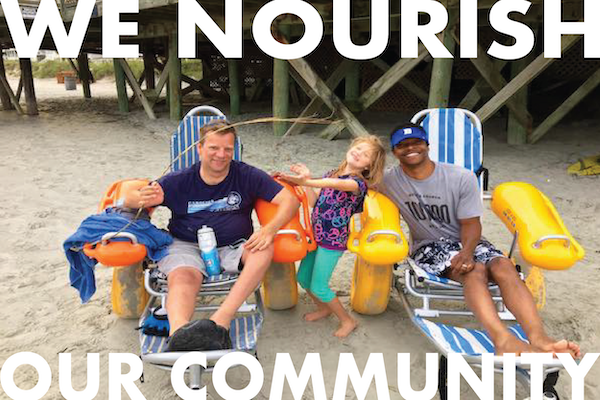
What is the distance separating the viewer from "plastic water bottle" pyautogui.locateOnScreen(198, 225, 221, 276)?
7.64 feet

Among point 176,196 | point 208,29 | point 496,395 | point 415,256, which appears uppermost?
point 208,29

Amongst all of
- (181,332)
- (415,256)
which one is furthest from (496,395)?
(181,332)

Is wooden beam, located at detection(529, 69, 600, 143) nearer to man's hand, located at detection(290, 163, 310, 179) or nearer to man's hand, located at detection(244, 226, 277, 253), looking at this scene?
Answer: man's hand, located at detection(290, 163, 310, 179)

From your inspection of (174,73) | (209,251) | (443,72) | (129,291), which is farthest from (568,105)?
(174,73)

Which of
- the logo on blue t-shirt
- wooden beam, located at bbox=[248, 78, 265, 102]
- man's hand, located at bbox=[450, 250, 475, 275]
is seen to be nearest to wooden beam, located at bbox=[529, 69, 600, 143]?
man's hand, located at bbox=[450, 250, 475, 275]

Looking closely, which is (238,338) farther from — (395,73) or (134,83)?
(134,83)

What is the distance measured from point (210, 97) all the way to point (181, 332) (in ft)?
38.1

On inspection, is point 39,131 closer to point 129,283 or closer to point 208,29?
point 208,29

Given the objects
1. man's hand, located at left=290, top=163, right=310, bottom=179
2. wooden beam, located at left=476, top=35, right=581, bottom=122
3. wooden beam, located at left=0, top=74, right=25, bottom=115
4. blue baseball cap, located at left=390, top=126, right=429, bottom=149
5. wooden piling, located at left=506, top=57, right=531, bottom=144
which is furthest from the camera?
wooden beam, located at left=0, top=74, right=25, bottom=115

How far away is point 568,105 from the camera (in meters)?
6.12

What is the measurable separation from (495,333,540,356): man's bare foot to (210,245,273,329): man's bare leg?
1.00m

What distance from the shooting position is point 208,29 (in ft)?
22.7

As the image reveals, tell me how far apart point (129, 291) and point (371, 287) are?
4.07 feet

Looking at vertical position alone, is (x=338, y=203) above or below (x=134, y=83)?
below
